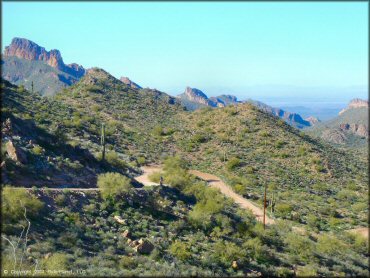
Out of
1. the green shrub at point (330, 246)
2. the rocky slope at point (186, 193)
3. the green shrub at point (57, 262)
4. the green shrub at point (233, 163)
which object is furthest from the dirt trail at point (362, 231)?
the green shrub at point (57, 262)

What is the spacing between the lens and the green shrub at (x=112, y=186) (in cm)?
2789

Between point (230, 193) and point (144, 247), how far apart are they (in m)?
19.7

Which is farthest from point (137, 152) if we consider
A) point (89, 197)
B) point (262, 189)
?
point (89, 197)

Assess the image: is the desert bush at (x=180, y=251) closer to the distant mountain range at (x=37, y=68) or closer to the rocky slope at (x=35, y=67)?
the distant mountain range at (x=37, y=68)

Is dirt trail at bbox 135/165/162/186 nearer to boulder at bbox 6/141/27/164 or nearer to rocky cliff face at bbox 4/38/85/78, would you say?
boulder at bbox 6/141/27/164

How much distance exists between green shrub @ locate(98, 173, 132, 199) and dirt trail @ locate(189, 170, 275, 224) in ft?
41.0

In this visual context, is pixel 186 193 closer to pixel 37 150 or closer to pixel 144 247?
pixel 144 247

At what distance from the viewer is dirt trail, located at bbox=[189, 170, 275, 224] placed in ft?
115

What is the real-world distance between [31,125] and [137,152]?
16601mm

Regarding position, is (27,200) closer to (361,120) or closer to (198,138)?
(198,138)

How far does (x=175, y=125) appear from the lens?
223 feet

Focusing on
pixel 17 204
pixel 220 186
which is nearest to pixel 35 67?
pixel 220 186

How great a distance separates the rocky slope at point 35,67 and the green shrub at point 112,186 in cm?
13283

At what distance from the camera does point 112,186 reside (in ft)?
93.1
